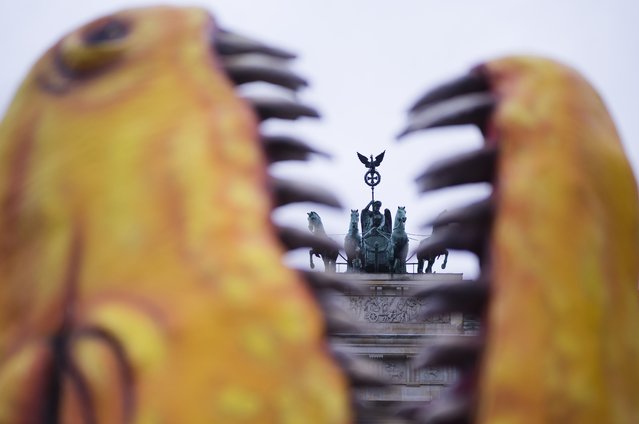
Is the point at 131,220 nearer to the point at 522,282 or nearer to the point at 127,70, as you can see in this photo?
the point at 127,70

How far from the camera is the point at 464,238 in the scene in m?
3.45

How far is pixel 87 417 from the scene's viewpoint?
123 inches

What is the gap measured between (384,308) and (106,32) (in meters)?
24.2

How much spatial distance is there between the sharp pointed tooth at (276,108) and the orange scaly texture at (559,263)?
61 cm

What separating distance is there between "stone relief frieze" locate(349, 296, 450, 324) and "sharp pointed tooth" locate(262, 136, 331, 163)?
23752 millimetres

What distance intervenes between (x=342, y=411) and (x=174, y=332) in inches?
20.0

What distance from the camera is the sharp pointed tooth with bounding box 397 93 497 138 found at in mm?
3559

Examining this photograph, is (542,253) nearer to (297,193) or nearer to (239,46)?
(297,193)

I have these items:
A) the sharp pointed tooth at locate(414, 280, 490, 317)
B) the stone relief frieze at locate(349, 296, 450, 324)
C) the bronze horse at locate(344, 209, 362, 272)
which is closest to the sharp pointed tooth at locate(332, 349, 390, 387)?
the sharp pointed tooth at locate(414, 280, 490, 317)

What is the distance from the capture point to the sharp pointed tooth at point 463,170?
11.2ft

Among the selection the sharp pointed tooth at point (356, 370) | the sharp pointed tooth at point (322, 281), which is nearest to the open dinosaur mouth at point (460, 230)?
the sharp pointed tooth at point (356, 370)

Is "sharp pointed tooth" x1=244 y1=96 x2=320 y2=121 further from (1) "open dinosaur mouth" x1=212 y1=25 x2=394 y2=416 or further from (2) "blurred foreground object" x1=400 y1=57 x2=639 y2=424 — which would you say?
(2) "blurred foreground object" x1=400 y1=57 x2=639 y2=424

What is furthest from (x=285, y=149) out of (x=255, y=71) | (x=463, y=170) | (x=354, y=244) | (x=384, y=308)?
(x=354, y=244)

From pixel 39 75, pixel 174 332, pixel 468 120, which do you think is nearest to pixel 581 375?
pixel 468 120
